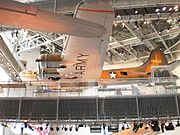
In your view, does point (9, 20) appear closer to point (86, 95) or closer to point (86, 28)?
point (86, 28)

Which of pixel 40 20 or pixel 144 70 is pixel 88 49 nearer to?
pixel 40 20

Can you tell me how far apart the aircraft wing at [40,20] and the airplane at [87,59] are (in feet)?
3.22

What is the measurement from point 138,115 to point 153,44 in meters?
6.73

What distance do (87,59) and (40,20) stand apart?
4.16 m

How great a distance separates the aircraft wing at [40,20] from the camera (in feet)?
17.0

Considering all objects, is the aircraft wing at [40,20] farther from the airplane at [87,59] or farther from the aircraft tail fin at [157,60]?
the aircraft tail fin at [157,60]

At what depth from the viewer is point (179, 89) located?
13.0 m

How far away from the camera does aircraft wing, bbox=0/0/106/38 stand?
5.18m

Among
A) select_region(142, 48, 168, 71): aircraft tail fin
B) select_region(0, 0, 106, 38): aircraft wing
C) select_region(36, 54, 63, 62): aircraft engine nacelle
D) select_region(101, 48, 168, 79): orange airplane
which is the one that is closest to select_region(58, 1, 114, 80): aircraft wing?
select_region(36, 54, 63, 62): aircraft engine nacelle

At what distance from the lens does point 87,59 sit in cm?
959

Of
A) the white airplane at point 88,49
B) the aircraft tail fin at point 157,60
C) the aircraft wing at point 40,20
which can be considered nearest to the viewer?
the aircraft wing at point 40,20

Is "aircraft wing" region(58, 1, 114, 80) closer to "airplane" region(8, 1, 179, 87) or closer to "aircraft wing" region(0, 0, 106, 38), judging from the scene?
"airplane" region(8, 1, 179, 87)

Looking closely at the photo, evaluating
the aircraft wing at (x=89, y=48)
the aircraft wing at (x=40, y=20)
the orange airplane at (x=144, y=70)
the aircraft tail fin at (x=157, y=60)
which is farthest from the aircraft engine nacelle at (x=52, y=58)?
the aircraft tail fin at (x=157, y=60)

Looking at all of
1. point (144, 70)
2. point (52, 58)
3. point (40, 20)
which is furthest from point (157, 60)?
point (40, 20)
